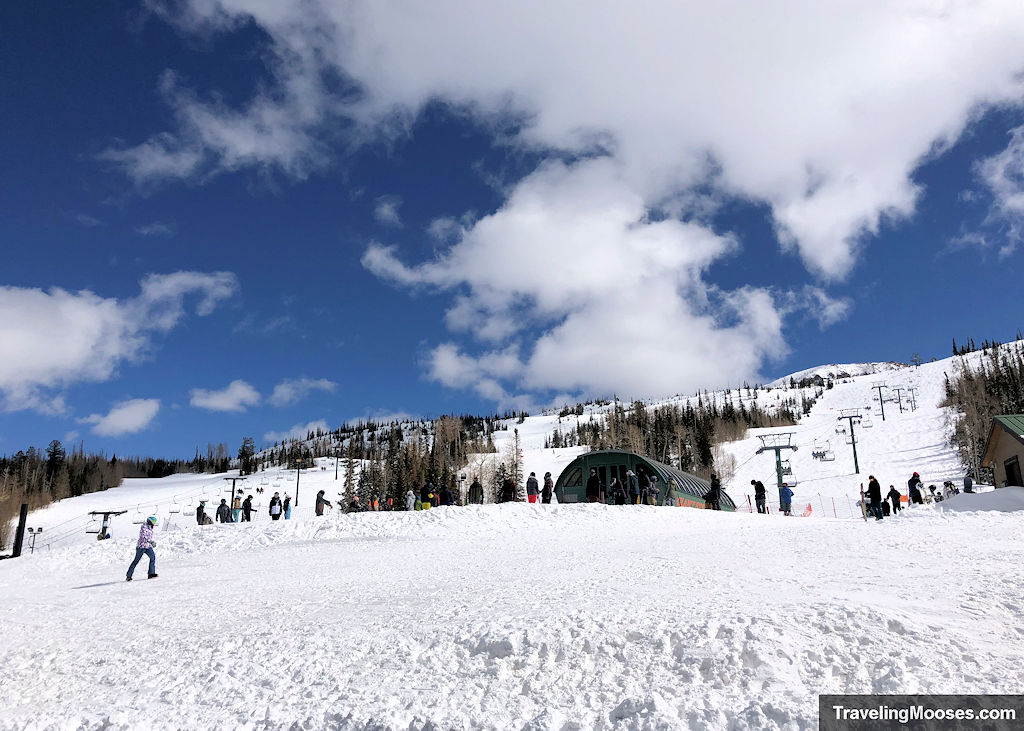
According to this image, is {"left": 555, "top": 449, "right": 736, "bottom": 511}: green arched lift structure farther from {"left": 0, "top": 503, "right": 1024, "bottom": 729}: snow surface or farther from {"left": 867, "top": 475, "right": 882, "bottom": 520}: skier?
{"left": 0, "top": 503, "right": 1024, "bottom": 729}: snow surface

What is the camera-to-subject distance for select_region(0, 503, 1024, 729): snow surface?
17.3 ft

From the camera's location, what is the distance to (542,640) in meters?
6.48

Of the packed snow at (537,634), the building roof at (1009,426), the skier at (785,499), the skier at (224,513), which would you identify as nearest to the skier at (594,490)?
the skier at (785,499)

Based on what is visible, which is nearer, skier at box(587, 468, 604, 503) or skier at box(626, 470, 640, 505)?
skier at box(626, 470, 640, 505)

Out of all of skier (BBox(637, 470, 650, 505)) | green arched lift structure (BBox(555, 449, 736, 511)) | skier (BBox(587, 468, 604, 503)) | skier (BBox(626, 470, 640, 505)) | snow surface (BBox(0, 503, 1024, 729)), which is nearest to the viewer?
snow surface (BBox(0, 503, 1024, 729))

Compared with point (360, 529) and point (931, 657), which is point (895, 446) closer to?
point (360, 529)

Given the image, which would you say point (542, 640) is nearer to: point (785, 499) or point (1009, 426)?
point (785, 499)

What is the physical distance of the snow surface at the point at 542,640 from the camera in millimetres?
5273

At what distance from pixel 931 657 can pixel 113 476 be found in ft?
515

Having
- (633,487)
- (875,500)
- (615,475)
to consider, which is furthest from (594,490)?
(875,500)

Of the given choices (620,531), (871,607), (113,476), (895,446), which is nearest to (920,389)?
(895,446)

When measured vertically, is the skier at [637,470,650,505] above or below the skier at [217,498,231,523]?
above

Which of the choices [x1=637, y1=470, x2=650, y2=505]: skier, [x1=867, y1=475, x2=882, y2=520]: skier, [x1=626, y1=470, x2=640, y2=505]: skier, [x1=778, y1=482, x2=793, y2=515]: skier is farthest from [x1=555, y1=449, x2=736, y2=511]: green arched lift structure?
[x1=867, y1=475, x2=882, y2=520]: skier

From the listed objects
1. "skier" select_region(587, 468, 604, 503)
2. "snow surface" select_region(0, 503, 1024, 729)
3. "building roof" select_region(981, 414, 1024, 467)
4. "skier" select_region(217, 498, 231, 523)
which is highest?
"building roof" select_region(981, 414, 1024, 467)
